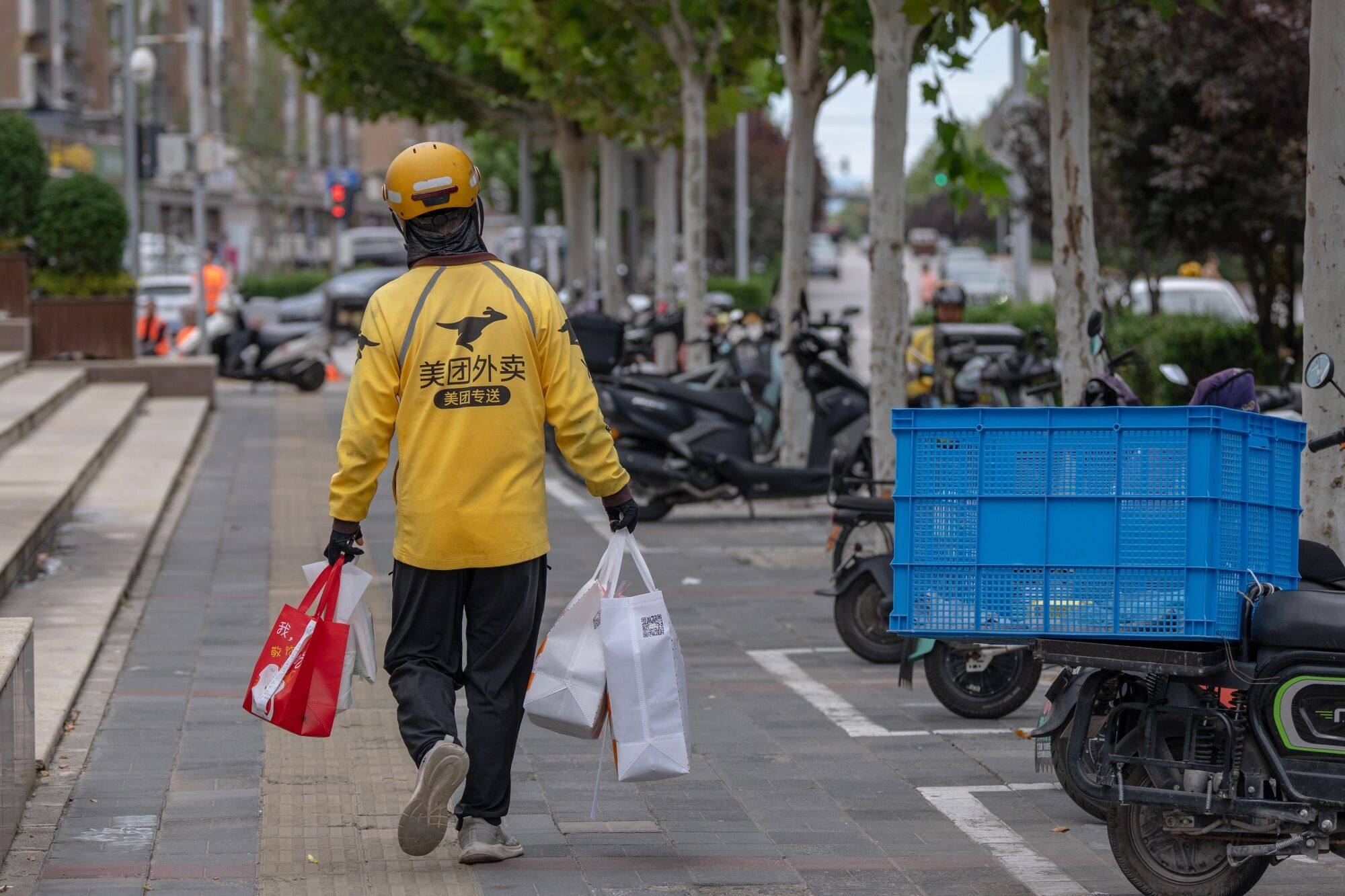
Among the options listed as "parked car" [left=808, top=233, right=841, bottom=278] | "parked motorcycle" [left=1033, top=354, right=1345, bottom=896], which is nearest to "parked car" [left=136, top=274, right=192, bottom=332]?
"parked motorcycle" [left=1033, top=354, right=1345, bottom=896]

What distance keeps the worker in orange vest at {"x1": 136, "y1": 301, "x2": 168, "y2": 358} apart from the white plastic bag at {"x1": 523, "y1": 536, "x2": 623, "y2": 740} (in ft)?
72.1

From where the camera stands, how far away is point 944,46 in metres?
11.2

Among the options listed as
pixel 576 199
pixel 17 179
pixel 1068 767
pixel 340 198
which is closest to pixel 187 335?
pixel 340 198

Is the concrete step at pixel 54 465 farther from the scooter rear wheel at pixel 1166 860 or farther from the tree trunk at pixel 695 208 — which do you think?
the scooter rear wheel at pixel 1166 860

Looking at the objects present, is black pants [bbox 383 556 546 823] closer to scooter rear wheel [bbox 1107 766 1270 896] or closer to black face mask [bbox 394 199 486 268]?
black face mask [bbox 394 199 486 268]

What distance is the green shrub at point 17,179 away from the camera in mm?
19688

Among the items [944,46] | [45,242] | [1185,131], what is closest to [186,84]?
[45,242]

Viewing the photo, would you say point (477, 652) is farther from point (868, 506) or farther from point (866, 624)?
point (866, 624)

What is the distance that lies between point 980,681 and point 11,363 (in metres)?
12.8

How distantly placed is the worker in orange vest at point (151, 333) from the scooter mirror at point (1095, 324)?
67.5 ft

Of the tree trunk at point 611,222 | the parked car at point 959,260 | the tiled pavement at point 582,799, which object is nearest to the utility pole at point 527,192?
the tree trunk at point 611,222

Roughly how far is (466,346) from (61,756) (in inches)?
94.3

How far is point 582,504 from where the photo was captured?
14406 millimetres

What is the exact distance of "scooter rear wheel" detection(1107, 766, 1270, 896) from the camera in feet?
15.7
